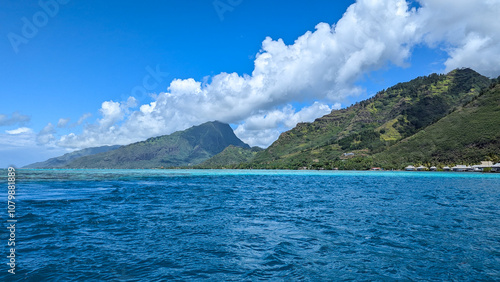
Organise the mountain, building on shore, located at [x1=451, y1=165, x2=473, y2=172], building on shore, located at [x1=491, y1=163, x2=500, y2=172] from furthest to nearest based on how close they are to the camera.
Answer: the mountain
building on shore, located at [x1=451, y1=165, x2=473, y2=172]
building on shore, located at [x1=491, y1=163, x2=500, y2=172]

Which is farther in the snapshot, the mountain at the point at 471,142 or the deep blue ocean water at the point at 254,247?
the mountain at the point at 471,142

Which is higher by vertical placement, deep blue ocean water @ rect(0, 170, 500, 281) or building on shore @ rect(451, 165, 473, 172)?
deep blue ocean water @ rect(0, 170, 500, 281)

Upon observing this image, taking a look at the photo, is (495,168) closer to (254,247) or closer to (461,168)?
(461,168)

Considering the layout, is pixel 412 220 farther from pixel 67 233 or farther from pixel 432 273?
pixel 67 233

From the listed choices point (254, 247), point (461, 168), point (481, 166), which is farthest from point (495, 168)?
point (254, 247)

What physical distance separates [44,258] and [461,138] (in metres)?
230

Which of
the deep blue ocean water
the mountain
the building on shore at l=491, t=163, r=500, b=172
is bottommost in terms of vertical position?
the building on shore at l=491, t=163, r=500, b=172

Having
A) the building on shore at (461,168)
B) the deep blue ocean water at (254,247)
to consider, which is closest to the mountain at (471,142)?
the building on shore at (461,168)

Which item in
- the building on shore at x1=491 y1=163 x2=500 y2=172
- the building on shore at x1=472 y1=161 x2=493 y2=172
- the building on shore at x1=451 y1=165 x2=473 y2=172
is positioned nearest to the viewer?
the building on shore at x1=491 y1=163 x2=500 y2=172

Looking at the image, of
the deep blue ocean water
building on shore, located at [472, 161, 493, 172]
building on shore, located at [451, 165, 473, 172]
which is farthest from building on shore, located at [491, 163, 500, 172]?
the deep blue ocean water

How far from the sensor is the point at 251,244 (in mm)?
16250

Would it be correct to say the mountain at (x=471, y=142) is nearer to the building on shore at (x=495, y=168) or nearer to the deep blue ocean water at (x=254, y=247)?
the building on shore at (x=495, y=168)

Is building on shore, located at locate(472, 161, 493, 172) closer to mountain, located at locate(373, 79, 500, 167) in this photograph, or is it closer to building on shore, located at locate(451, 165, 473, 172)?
building on shore, located at locate(451, 165, 473, 172)

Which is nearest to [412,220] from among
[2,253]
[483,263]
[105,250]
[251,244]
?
[483,263]
